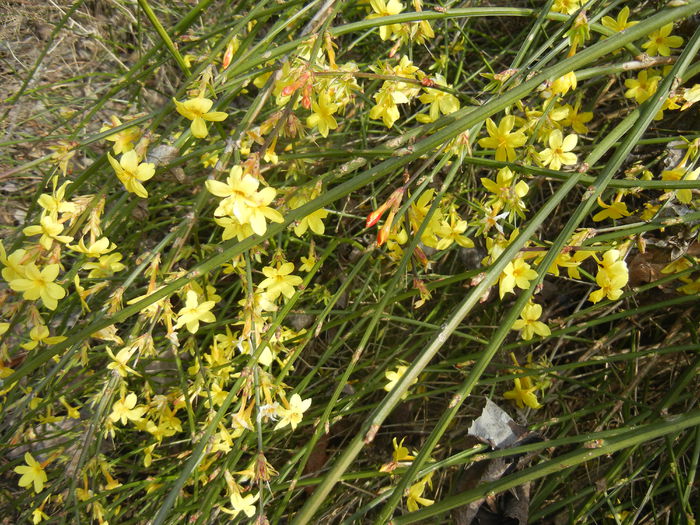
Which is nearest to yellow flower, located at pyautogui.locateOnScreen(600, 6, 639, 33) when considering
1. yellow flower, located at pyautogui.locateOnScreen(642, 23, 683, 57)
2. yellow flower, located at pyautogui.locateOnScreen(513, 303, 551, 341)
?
yellow flower, located at pyautogui.locateOnScreen(642, 23, 683, 57)

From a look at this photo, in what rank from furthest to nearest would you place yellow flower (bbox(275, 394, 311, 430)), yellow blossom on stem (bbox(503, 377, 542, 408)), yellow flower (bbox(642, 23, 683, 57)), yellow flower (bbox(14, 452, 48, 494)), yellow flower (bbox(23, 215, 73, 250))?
yellow blossom on stem (bbox(503, 377, 542, 408))
yellow flower (bbox(14, 452, 48, 494))
yellow flower (bbox(642, 23, 683, 57))
yellow flower (bbox(275, 394, 311, 430))
yellow flower (bbox(23, 215, 73, 250))

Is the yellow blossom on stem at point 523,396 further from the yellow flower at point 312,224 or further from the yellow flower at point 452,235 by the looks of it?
the yellow flower at point 312,224

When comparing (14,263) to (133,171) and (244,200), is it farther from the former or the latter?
(244,200)

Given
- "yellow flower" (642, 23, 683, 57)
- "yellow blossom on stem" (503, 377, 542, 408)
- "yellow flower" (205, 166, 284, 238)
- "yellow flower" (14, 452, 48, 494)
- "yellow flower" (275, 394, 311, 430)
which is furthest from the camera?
"yellow blossom on stem" (503, 377, 542, 408)

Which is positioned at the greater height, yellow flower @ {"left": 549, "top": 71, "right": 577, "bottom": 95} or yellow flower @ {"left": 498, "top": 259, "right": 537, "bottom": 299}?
yellow flower @ {"left": 549, "top": 71, "right": 577, "bottom": 95}

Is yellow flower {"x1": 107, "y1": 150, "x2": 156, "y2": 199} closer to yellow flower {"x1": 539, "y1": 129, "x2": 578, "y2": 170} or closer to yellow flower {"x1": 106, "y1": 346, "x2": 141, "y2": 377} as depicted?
yellow flower {"x1": 106, "y1": 346, "x2": 141, "y2": 377}

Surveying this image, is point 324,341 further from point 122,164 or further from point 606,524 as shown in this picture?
point 122,164
